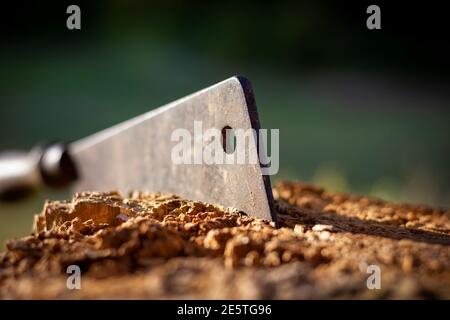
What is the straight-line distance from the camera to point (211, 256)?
1.11 meters

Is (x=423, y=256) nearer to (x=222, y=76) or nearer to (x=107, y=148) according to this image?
(x=107, y=148)

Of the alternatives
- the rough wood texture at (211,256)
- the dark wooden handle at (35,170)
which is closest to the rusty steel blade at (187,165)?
the rough wood texture at (211,256)

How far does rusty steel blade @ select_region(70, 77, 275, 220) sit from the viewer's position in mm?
1431

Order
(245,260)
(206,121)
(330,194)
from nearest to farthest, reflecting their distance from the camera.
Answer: (245,260)
(206,121)
(330,194)

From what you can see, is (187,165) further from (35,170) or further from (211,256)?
(35,170)

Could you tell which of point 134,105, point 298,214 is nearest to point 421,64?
point 134,105

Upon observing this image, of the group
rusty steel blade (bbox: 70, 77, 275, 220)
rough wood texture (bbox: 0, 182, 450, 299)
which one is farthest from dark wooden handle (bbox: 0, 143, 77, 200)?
rough wood texture (bbox: 0, 182, 450, 299)

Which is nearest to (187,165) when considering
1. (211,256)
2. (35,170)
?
(211,256)

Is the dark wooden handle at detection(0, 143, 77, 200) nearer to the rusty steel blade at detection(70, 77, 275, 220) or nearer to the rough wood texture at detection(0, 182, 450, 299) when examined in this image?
the rusty steel blade at detection(70, 77, 275, 220)

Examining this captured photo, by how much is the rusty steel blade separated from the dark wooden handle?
1.01ft

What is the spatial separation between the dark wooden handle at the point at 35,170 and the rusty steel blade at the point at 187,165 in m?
0.31

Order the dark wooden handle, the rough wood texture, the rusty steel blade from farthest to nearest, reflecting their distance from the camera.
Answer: the dark wooden handle < the rusty steel blade < the rough wood texture
